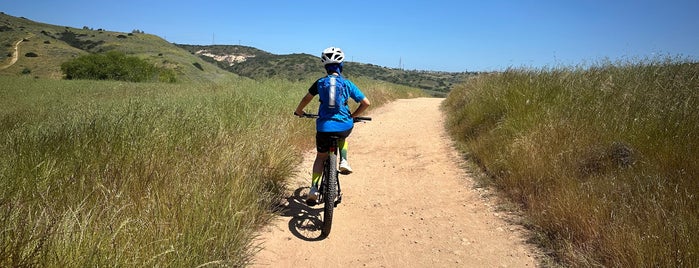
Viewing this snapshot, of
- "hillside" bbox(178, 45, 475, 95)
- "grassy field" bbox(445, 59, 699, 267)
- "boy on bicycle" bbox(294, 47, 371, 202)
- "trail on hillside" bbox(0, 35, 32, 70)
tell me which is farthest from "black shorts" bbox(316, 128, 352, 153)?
"trail on hillside" bbox(0, 35, 32, 70)

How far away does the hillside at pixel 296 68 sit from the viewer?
78938mm

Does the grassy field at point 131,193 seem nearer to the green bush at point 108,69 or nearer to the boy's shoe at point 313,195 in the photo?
the boy's shoe at point 313,195

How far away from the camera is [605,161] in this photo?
14.1 ft

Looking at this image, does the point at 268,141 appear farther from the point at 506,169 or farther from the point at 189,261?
the point at 506,169

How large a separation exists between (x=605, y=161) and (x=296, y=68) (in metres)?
82.0

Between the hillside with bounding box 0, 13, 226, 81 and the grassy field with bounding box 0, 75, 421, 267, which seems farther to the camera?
the hillside with bounding box 0, 13, 226, 81

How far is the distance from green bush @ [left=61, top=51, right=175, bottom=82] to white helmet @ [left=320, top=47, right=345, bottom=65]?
41.7m

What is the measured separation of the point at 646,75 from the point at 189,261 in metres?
8.53

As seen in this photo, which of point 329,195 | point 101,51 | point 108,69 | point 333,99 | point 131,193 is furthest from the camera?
point 101,51

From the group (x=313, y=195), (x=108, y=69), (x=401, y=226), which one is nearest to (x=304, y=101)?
(x=313, y=195)

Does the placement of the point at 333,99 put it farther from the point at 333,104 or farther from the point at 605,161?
the point at 605,161

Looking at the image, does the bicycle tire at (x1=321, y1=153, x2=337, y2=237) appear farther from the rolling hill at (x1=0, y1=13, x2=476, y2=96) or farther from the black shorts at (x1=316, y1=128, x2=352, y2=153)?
the rolling hill at (x1=0, y1=13, x2=476, y2=96)

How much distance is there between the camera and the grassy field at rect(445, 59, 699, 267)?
284 centimetres

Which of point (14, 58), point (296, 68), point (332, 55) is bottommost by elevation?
point (332, 55)
